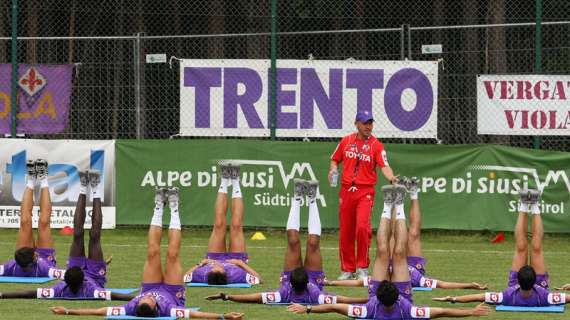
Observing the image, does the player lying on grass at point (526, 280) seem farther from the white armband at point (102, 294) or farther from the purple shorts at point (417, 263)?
the white armband at point (102, 294)

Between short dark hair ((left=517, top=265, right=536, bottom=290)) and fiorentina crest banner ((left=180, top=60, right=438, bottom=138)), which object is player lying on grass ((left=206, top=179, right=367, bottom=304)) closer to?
short dark hair ((left=517, top=265, right=536, bottom=290))

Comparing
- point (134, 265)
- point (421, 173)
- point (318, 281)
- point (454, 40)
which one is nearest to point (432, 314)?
point (318, 281)

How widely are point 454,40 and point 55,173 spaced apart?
830 cm

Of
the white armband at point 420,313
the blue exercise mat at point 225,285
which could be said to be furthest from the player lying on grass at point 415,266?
the white armband at point 420,313

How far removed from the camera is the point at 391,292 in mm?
12961

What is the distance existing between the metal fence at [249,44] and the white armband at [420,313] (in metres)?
10.1

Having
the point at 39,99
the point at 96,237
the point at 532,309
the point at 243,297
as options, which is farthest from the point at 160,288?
the point at 39,99

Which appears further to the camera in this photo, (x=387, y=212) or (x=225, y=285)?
(x=225, y=285)

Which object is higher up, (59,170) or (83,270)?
(59,170)

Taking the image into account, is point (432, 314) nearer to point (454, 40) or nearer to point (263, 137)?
point (263, 137)

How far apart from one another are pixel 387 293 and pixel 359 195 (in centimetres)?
469

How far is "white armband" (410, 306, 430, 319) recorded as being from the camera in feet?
42.9

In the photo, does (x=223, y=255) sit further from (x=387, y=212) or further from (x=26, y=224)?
(x=387, y=212)

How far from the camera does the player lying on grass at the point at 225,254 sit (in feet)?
55.2
